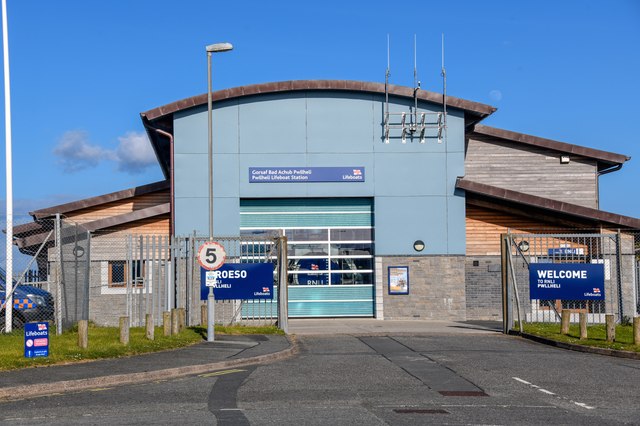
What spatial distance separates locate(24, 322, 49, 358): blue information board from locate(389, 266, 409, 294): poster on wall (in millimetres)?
16270

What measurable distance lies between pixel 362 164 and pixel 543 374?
53.8 ft

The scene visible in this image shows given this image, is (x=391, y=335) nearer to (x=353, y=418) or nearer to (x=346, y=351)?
(x=346, y=351)

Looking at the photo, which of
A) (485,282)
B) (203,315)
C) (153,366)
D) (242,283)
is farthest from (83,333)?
(485,282)

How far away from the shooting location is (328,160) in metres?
29.6

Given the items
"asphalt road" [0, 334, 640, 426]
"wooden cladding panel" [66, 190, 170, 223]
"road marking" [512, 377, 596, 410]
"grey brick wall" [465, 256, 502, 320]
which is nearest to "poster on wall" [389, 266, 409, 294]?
"grey brick wall" [465, 256, 502, 320]

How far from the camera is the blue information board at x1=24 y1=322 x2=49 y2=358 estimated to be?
14742 mm

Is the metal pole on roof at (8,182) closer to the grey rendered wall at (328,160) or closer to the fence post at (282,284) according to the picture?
the fence post at (282,284)

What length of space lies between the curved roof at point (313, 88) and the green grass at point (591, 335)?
Answer: 8409mm

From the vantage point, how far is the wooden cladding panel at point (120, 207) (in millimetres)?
31641

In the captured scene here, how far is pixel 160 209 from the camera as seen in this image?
29672 millimetres

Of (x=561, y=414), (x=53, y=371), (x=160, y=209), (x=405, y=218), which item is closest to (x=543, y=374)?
(x=561, y=414)

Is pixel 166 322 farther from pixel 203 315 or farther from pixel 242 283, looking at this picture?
pixel 203 315

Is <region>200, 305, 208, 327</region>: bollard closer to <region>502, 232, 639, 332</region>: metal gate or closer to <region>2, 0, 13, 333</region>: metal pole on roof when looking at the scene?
<region>2, 0, 13, 333</region>: metal pole on roof

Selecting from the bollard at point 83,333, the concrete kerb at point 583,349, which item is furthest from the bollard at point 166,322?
the concrete kerb at point 583,349
